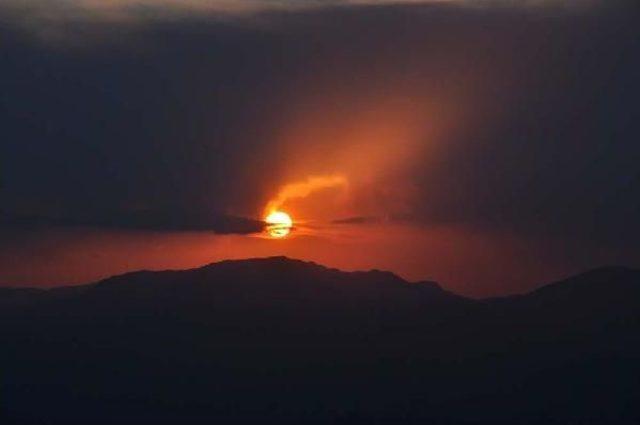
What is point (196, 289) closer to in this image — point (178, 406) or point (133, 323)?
point (133, 323)

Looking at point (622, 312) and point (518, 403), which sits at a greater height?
point (622, 312)

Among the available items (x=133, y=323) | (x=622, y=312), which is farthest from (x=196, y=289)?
(x=622, y=312)

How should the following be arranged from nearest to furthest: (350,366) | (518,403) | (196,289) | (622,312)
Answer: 1. (518,403)
2. (350,366)
3. (622,312)
4. (196,289)

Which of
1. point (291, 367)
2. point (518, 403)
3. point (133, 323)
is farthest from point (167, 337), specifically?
point (518, 403)

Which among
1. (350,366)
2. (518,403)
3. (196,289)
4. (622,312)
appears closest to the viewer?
(518,403)

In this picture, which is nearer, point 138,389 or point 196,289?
point 138,389

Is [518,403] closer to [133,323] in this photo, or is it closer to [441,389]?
[441,389]
